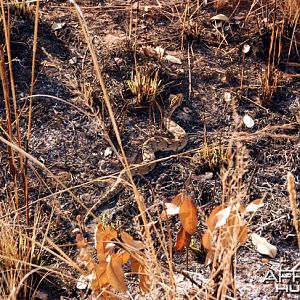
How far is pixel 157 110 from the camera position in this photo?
12.4 feet

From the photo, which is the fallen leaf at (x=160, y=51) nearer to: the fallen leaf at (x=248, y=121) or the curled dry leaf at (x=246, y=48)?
the curled dry leaf at (x=246, y=48)

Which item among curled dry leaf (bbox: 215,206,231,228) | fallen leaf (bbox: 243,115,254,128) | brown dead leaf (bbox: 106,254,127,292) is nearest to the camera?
curled dry leaf (bbox: 215,206,231,228)

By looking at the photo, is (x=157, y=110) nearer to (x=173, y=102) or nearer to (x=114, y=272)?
(x=173, y=102)

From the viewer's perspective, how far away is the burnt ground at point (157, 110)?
300cm

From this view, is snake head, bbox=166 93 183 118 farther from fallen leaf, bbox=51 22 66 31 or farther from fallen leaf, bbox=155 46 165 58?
fallen leaf, bbox=51 22 66 31

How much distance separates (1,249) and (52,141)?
3.87ft

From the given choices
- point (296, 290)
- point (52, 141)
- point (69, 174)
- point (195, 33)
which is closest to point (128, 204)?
→ point (69, 174)

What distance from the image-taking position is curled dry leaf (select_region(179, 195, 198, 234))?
2156mm

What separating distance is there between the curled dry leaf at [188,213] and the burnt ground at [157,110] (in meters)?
0.46

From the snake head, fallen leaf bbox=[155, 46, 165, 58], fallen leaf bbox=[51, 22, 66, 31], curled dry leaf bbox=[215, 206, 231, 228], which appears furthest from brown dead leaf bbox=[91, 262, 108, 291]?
fallen leaf bbox=[51, 22, 66, 31]

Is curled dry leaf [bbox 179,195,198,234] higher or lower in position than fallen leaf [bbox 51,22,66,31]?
lower

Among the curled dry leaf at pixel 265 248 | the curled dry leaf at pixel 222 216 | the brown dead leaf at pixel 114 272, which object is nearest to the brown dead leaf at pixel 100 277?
the brown dead leaf at pixel 114 272

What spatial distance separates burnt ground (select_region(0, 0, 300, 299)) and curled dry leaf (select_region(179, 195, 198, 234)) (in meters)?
0.46

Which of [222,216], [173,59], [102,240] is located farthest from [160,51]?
[222,216]
